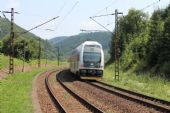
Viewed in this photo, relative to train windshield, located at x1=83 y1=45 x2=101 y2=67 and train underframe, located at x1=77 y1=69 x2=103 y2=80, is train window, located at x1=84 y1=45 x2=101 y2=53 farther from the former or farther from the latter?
train underframe, located at x1=77 y1=69 x2=103 y2=80

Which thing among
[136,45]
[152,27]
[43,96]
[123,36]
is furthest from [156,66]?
[123,36]

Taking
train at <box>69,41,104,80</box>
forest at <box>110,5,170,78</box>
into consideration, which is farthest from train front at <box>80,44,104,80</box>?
forest at <box>110,5,170,78</box>

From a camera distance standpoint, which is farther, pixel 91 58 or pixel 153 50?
pixel 153 50

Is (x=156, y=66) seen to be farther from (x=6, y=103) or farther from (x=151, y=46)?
(x=6, y=103)

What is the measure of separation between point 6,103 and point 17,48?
9514cm

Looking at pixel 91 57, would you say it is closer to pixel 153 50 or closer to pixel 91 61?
pixel 91 61

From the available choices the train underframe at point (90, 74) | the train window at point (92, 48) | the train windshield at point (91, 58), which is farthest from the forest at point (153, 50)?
the train window at point (92, 48)

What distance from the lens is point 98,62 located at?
44.4 meters

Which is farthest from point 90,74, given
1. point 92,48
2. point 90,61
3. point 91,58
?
point 92,48

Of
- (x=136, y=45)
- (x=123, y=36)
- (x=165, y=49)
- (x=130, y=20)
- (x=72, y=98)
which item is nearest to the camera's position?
(x=72, y=98)

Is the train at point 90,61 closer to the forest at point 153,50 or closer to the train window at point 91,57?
the train window at point 91,57

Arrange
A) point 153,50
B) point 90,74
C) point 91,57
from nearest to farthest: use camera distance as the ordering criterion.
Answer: point 91,57 → point 90,74 → point 153,50

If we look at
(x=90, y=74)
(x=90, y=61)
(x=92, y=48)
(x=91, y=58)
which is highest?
(x=92, y=48)

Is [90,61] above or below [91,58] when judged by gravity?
below
